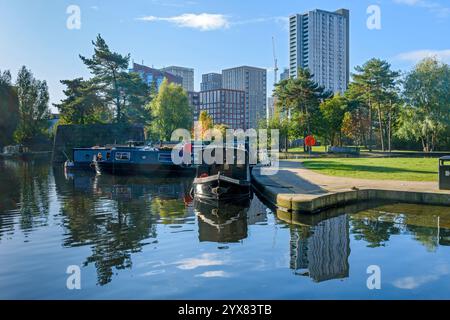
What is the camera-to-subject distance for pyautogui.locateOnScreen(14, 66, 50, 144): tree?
87.8m

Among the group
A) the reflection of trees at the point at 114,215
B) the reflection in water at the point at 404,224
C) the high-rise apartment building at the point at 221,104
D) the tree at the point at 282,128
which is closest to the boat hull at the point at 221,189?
the reflection of trees at the point at 114,215

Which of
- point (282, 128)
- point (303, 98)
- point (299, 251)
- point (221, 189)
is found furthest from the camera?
point (282, 128)

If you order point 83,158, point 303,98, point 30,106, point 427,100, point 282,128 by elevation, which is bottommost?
point 83,158

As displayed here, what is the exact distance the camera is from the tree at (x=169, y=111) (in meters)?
72.5

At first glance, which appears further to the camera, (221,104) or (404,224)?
(221,104)

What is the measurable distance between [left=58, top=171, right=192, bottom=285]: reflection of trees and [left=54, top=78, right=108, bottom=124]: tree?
30759 millimetres

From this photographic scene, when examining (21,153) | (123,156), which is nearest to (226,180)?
(123,156)

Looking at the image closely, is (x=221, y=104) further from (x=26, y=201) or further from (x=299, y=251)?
(x=299, y=251)

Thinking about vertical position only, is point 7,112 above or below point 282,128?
above

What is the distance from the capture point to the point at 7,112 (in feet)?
238

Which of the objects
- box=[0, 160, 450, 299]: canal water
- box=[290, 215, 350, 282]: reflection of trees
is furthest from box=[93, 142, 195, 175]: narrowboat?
box=[290, 215, 350, 282]: reflection of trees

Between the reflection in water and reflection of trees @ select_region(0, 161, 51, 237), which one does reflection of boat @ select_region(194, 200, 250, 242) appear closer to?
the reflection in water

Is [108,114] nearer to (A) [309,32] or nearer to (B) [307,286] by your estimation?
(B) [307,286]

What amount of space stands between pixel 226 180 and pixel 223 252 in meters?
7.74
